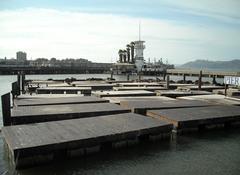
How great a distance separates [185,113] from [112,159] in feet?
19.1

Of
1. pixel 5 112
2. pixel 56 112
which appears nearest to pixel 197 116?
pixel 56 112

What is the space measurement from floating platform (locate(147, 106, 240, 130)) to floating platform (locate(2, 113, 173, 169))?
71cm

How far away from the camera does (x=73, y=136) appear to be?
10867 millimetres

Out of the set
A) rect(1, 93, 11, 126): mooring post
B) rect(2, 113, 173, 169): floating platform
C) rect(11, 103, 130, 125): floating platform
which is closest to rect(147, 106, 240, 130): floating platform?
rect(2, 113, 173, 169): floating platform

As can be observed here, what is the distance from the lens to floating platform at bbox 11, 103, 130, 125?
525 inches

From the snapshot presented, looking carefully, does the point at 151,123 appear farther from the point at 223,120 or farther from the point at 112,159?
the point at 223,120

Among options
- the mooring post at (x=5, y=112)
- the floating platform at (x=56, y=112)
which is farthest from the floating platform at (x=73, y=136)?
the mooring post at (x=5, y=112)

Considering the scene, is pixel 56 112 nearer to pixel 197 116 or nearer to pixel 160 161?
pixel 160 161

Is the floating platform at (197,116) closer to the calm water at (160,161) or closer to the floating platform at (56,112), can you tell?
the calm water at (160,161)

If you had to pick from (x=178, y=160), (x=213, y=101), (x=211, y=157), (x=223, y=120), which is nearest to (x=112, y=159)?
(x=178, y=160)

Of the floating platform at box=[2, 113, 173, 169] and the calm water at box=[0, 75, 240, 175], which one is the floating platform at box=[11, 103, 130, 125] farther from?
the calm water at box=[0, 75, 240, 175]

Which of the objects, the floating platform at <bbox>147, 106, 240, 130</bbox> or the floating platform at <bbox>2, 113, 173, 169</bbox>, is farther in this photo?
the floating platform at <bbox>147, 106, 240, 130</bbox>

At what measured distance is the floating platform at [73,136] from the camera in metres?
9.80

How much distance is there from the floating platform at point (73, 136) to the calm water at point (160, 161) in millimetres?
323
